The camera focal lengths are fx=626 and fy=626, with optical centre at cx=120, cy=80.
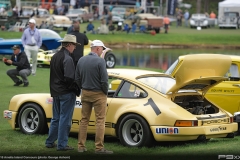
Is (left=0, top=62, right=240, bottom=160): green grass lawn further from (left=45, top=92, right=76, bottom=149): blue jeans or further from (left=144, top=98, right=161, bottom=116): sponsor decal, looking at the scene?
(left=144, top=98, right=161, bottom=116): sponsor decal

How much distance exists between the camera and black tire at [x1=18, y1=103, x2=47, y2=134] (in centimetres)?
1102

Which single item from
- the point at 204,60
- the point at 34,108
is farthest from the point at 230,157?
the point at 34,108

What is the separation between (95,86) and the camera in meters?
9.25

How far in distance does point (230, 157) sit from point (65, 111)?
8.61ft

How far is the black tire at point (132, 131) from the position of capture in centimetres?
993

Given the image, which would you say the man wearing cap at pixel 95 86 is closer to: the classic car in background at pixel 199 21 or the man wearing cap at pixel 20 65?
the man wearing cap at pixel 20 65

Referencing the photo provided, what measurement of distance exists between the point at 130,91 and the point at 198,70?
1200 millimetres

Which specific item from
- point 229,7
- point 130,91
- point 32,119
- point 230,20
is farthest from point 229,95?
point 229,7

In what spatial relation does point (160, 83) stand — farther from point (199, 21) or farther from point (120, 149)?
point (199, 21)

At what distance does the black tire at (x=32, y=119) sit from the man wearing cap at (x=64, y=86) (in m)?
1.48

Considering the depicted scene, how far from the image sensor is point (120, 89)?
417 inches

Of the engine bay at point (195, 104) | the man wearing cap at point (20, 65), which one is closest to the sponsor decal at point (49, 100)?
the engine bay at point (195, 104)

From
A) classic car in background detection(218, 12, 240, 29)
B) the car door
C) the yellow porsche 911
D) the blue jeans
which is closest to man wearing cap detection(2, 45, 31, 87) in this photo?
the car door

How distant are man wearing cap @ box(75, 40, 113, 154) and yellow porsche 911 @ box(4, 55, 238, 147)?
0.87m
